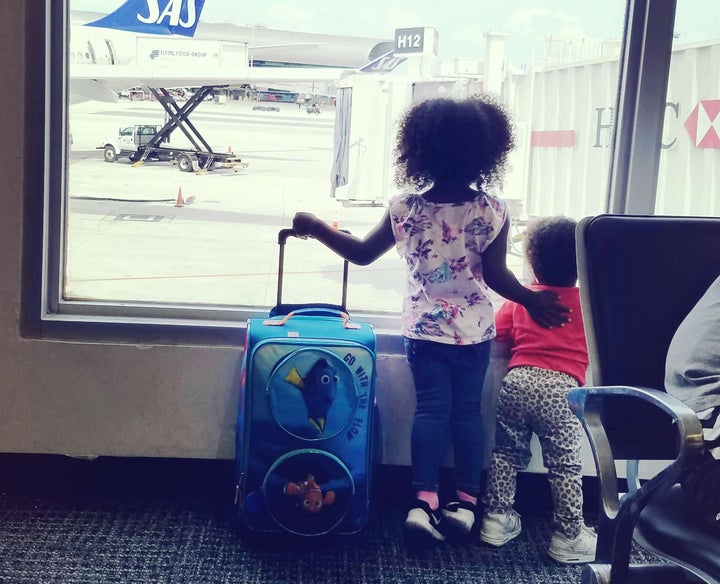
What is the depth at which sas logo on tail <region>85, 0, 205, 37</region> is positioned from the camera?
2.37m

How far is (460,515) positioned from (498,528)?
0.44ft

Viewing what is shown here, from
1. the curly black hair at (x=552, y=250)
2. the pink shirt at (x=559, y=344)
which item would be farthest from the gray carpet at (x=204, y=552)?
the curly black hair at (x=552, y=250)

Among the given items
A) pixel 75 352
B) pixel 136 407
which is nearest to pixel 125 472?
pixel 136 407

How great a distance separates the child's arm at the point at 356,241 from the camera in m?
2.16

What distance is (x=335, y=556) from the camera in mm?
2119

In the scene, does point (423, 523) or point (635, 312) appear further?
point (423, 523)

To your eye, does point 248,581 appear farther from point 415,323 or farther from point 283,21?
point 283,21

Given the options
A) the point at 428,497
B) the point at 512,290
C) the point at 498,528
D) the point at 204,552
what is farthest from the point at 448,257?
the point at 204,552

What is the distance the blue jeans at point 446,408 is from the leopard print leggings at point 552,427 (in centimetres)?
8

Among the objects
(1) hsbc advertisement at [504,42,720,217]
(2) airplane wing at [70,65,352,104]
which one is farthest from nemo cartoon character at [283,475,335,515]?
(2) airplane wing at [70,65,352,104]

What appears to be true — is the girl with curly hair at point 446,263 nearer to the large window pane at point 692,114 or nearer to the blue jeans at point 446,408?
the blue jeans at point 446,408

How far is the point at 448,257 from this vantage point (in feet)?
6.94

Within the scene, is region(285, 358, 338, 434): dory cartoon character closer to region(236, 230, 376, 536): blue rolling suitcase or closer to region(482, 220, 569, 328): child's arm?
region(236, 230, 376, 536): blue rolling suitcase

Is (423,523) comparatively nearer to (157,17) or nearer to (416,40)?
(416,40)
